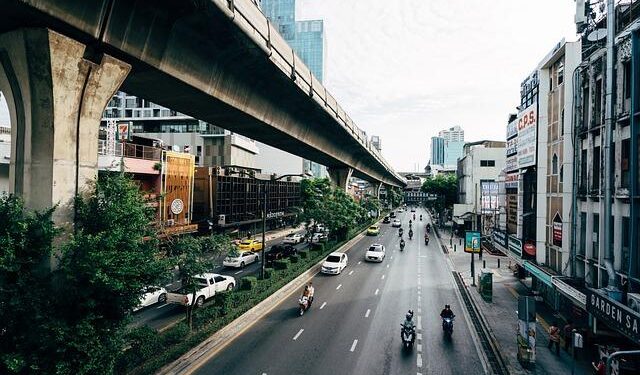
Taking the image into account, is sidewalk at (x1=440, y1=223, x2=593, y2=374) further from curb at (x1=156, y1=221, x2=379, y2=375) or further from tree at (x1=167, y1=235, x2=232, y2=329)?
tree at (x1=167, y1=235, x2=232, y2=329)

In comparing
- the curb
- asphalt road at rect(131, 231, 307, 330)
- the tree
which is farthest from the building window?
asphalt road at rect(131, 231, 307, 330)

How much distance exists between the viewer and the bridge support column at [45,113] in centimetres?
941

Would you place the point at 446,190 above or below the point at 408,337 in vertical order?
above

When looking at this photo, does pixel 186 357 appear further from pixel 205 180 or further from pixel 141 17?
pixel 205 180

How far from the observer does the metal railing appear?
1297 inches

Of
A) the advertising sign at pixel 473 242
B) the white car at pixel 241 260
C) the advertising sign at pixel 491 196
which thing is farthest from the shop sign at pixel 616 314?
the white car at pixel 241 260

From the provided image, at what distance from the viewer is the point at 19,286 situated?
818 centimetres

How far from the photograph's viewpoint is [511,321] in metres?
20.0

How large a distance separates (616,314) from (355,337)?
1027cm

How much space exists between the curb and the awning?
47.8 ft

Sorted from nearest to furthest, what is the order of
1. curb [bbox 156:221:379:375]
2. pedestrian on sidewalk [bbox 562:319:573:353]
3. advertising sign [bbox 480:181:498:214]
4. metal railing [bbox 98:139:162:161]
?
curb [bbox 156:221:379:375] → pedestrian on sidewalk [bbox 562:319:573:353] → metal railing [bbox 98:139:162:161] → advertising sign [bbox 480:181:498:214]

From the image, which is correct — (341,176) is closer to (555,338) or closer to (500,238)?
(500,238)

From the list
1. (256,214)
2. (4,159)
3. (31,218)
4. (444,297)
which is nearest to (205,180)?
(256,214)

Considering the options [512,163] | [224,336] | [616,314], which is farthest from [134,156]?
[616,314]
